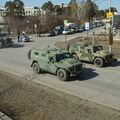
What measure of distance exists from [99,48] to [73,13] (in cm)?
9136

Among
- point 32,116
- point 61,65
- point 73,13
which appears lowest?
point 32,116

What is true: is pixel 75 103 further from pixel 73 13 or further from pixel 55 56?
pixel 73 13

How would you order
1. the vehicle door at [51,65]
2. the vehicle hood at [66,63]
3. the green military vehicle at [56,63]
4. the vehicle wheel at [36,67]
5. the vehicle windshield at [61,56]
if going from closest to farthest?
the green military vehicle at [56,63], the vehicle hood at [66,63], the vehicle door at [51,65], the vehicle windshield at [61,56], the vehicle wheel at [36,67]

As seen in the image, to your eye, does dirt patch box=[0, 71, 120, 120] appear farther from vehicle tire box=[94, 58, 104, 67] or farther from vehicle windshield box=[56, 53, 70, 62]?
vehicle tire box=[94, 58, 104, 67]

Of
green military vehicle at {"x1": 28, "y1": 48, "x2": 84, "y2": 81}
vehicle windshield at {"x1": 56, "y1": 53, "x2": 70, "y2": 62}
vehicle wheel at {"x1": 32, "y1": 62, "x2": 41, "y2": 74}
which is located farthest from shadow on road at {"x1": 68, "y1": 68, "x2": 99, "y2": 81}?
vehicle wheel at {"x1": 32, "y1": 62, "x2": 41, "y2": 74}

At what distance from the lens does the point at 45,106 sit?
14102 mm

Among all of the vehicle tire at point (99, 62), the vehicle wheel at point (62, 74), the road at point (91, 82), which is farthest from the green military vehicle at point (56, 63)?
the vehicle tire at point (99, 62)

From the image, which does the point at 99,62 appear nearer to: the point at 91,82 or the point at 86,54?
the point at 86,54

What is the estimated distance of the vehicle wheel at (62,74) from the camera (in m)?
18.8

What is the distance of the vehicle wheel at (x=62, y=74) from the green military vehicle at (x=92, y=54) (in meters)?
4.74

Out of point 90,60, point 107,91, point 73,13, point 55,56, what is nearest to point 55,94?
point 107,91

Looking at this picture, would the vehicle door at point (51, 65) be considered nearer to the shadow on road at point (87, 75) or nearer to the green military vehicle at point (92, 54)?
the shadow on road at point (87, 75)

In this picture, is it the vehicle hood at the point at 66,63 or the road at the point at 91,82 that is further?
the vehicle hood at the point at 66,63

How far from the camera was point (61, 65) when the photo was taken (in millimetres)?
19234
